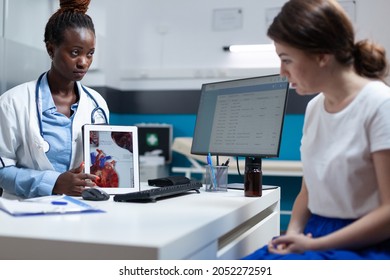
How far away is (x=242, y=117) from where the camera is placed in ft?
5.42

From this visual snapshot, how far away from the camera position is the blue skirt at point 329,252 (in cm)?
95

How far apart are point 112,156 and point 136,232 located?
0.74 metres

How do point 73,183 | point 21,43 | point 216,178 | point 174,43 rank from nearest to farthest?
point 73,183 → point 216,178 → point 21,43 → point 174,43

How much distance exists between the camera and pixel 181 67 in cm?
498

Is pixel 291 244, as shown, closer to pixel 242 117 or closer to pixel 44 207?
pixel 44 207

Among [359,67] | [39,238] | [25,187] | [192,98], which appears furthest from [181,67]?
[39,238]

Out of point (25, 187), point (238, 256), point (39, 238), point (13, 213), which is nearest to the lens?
point (39, 238)

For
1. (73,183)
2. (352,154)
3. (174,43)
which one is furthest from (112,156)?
(174,43)

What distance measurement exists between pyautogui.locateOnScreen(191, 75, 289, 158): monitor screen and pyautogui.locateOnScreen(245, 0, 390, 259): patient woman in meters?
0.38

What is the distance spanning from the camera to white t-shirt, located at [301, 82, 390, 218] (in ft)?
3.28

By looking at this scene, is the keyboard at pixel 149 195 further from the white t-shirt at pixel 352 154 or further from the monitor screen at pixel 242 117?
the white t-shirt at pixel 352 154

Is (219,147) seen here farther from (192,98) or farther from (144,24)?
(144,24)

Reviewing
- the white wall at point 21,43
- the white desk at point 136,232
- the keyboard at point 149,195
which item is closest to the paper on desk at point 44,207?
the white desk at point 136,232

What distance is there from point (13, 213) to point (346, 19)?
2.95 feet
